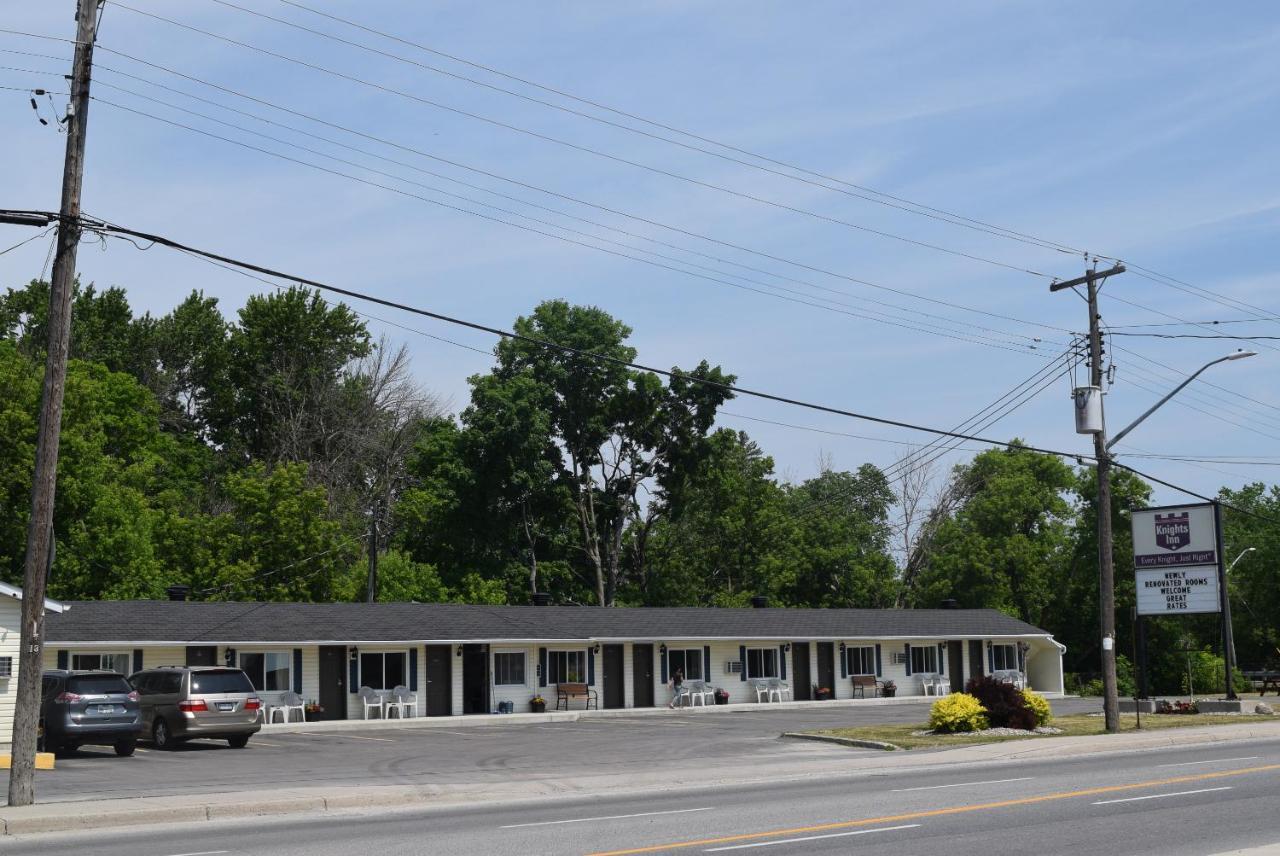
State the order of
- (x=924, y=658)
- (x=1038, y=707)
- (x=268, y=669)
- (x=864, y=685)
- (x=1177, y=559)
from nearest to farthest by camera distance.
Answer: (x=1038, y=707) → (x=1177, y=559) → (x=268, y=669) → (x=864, y=685) → (x=924, y=658)

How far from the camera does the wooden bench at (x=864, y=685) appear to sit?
54750mm

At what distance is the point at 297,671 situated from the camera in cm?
4081

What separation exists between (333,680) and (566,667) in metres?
9.07

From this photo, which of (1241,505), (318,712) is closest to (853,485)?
(1241,505)

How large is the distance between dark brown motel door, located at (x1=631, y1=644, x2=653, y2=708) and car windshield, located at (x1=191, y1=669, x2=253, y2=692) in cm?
2024

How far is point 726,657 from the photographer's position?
169 ft

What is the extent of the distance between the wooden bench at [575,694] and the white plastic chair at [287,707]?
→ 32.1ft

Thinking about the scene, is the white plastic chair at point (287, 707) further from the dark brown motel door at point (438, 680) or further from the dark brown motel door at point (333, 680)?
the dark brown motel door at point (438, 680)

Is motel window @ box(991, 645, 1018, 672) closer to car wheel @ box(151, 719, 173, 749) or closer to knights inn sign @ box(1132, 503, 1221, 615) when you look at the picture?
knights inn sign @ box(1132, 503, 1221, 615)

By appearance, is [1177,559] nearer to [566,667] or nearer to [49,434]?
[566,667]

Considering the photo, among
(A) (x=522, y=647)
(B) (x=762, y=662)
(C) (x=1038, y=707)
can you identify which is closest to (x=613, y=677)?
(A) (x=522, y=647)

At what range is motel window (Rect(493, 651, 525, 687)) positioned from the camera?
45.7 meters

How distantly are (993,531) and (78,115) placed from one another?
7127 centimetres

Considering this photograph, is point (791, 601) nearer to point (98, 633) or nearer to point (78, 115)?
point (98, 633)
